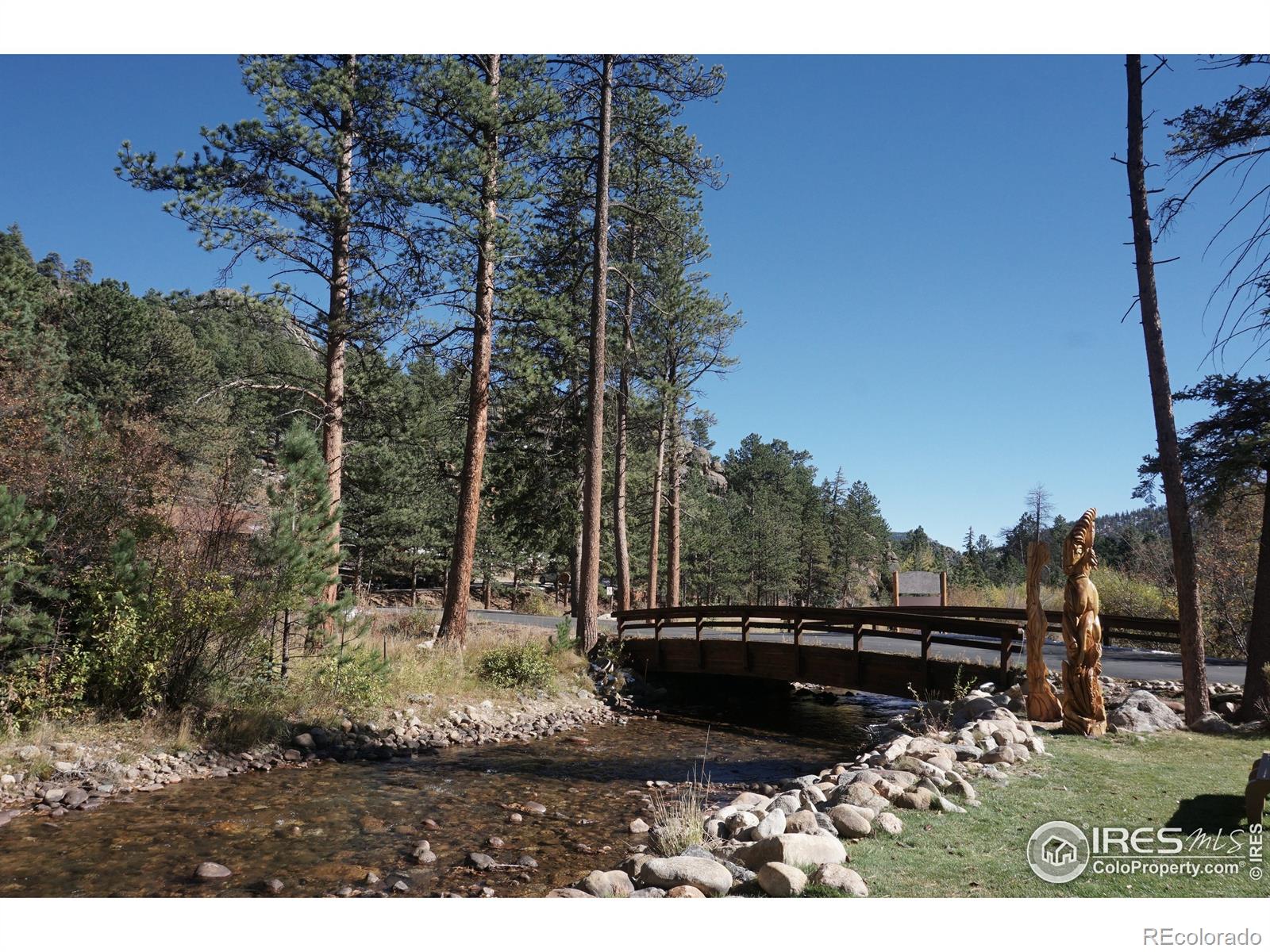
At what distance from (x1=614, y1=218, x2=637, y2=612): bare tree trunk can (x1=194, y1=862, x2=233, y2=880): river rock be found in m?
14.4

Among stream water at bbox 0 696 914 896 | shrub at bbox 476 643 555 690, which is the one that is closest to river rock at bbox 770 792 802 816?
stream water at bbox 0 696 914 896

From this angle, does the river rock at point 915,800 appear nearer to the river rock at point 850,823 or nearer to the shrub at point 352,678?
the river rock at point 850,823

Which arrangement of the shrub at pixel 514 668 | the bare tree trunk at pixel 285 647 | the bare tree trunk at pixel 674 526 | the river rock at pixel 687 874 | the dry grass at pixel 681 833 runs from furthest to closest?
1. the bare tree trunk at pixel 674 526
2. the shrub at pixel 514 668
3. the bare tree trunk at pixel 285 647
4. the dry grass at pixel 681 833
5. the river rock at pixel 687 874

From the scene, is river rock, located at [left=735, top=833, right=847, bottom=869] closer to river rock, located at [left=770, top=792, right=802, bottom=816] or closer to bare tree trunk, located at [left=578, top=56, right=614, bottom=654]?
river rock, located at [left=770, top=792, right=802, bottom=816]

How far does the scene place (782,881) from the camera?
15.7ft

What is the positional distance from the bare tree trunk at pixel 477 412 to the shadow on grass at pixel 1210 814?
11.4 metres

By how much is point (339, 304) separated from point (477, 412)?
315cm

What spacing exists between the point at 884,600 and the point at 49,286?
56986mm

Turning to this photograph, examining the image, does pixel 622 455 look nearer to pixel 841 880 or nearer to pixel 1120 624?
pixel 1120 624

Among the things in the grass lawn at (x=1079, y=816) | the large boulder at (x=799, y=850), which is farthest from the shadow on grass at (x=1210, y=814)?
the large boulder at (x=799, y=850)

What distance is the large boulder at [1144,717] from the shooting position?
948cm

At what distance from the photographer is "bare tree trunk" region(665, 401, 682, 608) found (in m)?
24.4

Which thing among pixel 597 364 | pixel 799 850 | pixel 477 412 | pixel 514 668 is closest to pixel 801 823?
pixel 799 850

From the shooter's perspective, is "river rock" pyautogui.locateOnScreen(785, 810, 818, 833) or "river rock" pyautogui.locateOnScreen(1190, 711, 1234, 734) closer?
"river rock" pyautogui.locateOnScreen(785, 810, 818, 833)
